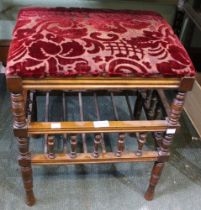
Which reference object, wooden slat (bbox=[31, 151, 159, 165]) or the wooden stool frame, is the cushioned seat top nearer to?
the wooden stool frame

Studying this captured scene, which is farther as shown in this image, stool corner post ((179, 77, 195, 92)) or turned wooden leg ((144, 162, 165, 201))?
turned wooden leg ((144, 162, 165, 201))

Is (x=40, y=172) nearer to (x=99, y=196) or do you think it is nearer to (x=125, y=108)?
(x=99, y=196)

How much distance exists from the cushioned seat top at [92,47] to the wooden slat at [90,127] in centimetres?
15

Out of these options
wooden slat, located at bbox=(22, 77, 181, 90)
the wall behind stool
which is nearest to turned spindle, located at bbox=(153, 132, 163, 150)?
wooden slat, located at bbox=(22, 77, 181, 90)

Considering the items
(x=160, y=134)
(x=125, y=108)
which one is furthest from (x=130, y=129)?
(x=125, y=108)

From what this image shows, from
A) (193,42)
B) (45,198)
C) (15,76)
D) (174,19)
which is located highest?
(15,76)

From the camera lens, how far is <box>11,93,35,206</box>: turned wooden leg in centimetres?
68

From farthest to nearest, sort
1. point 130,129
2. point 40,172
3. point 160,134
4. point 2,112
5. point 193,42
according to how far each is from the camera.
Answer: point 193,42 → point 2,112 → point 40,172 → point 160,134 → point 130,129

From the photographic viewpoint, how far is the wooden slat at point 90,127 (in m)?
0.74

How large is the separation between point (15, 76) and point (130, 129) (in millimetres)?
308

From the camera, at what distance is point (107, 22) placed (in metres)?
0.82

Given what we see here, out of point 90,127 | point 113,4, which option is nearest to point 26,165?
point 90,127

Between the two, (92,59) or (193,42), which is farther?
(193,42)

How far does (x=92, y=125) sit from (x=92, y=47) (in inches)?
7.4
